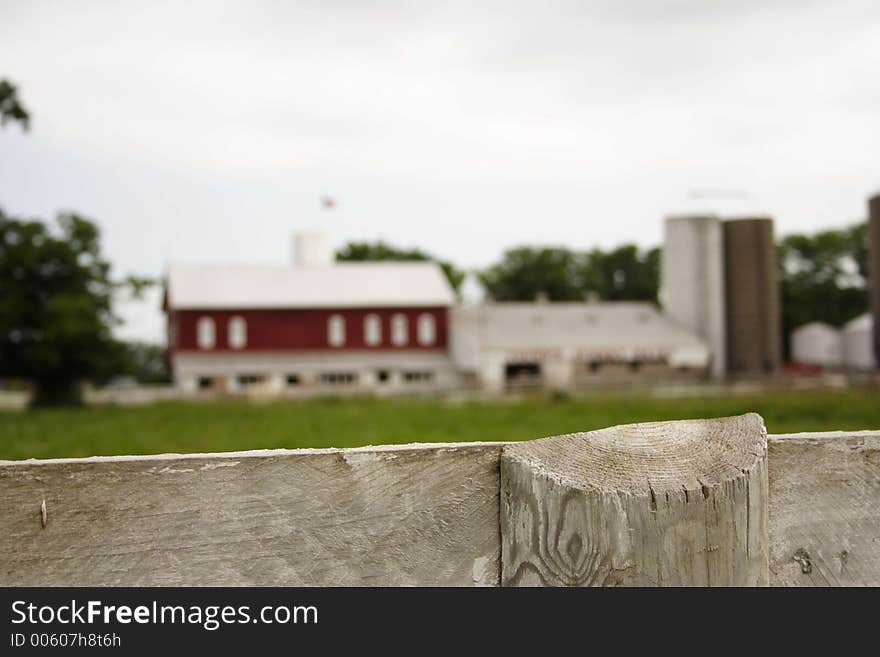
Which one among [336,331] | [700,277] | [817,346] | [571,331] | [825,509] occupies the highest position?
[700,277]

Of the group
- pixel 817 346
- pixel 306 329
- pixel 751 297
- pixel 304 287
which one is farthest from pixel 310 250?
pixel 817 346

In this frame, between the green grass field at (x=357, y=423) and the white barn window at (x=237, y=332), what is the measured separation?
487 inches

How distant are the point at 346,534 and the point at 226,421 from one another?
19.8 metres

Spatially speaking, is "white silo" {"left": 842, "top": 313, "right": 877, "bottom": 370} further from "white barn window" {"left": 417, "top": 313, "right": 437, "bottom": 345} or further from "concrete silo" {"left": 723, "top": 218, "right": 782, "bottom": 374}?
"white barn window" {"left": 417, "top": 313, "right": 437, "bottom": 345}

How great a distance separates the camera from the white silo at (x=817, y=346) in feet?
161

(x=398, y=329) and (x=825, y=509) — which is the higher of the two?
(x=825, y=509)

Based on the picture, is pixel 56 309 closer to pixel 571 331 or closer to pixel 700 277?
pixel 571 331

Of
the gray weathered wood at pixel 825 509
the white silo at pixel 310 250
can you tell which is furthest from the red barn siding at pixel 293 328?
the gray weathered wood at pixel 825 509

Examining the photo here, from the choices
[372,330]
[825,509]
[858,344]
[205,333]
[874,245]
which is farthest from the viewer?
[858,344]

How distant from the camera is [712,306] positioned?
4175cm

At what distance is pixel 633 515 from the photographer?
4.75ft

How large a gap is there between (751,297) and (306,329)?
2018cm

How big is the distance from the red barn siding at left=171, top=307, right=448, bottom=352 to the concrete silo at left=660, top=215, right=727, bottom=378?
450 inches

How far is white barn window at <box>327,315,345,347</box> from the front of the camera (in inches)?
1583
